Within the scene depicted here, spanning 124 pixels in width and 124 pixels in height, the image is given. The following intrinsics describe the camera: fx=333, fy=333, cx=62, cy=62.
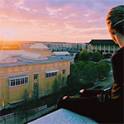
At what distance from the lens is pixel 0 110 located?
182 inches

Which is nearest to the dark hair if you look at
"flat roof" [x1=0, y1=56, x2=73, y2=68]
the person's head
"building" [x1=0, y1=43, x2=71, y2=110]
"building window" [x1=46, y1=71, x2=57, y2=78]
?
the person's head

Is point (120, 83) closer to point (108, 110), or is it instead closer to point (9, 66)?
point (108, 110)

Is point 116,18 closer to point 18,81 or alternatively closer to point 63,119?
point 63,119

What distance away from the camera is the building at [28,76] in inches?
197

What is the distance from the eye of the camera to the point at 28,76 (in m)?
5.62

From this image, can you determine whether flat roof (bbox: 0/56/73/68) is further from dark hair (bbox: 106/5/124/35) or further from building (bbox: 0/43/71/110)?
dark hair (bbox: 106/5/124/35)

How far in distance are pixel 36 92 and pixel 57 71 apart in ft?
3.49

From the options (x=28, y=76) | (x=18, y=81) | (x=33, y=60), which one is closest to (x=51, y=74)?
(x=33, y=60)

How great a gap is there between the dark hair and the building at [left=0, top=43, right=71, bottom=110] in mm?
4622

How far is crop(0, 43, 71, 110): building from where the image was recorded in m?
4.99

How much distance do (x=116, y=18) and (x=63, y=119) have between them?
10 centimetres

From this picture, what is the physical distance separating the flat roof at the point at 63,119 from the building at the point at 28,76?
4601 mm

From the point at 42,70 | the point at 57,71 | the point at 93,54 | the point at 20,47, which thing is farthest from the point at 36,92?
the point at 93,54

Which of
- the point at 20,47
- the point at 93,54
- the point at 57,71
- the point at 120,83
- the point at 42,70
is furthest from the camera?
the point at 93,54
